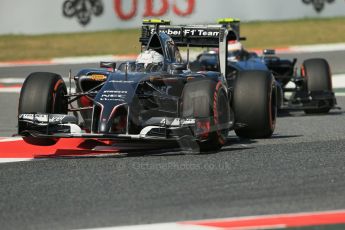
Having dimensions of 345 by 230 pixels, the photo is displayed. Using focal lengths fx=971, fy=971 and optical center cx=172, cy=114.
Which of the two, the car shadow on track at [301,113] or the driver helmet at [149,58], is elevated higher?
the driver helmet at [149,58]

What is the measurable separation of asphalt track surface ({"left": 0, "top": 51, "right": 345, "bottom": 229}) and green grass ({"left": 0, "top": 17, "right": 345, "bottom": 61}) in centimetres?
1640

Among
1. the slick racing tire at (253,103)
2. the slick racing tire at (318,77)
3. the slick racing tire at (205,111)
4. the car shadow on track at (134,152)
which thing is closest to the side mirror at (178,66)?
the slick racing tire at (253,103)

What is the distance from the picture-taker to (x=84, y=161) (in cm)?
880

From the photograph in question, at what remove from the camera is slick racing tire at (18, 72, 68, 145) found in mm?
9391

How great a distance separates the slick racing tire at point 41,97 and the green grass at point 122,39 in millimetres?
15574

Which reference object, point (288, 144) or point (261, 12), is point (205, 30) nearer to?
point (288, 144)

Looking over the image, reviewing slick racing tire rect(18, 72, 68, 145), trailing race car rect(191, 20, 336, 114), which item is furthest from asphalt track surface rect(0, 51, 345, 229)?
trailing race car rect(191, 20, 336, 114)

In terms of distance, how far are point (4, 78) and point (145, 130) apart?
12884mm

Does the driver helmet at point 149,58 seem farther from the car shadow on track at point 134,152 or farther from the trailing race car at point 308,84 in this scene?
the trailing race car at point 308,84

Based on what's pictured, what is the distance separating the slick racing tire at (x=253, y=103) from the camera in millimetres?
10039

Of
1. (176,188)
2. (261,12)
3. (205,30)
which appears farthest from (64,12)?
(176,188)

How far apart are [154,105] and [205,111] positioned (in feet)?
2.46

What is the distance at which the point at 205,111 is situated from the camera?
898cm

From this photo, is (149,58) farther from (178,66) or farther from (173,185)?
(173,185)
